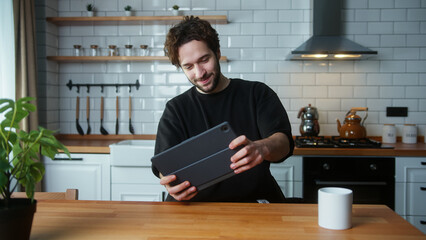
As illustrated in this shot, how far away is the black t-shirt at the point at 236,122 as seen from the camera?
1.74 meters

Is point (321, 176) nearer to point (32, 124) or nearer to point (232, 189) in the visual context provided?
point (232, 189)

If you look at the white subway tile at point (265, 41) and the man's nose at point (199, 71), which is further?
the white subway tile at point (265, 41)

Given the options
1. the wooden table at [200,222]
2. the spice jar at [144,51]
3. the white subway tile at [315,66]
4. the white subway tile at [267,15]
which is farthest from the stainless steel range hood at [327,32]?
the wooden table at [200,222]

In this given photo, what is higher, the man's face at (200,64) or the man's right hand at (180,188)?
the man's face at (200,64)

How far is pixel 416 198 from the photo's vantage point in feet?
9.11

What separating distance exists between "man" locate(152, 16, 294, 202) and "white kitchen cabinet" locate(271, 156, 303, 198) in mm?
1059

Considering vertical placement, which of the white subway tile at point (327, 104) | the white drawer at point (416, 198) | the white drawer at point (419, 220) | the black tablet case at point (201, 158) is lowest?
the white drawer at point (419, 220)

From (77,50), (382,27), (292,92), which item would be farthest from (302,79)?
(77,50)

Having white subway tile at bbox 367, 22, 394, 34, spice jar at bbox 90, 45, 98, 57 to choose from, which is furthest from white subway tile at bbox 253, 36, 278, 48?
spice jar at bbox 90, 45, 98, 57

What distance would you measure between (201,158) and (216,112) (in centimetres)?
59

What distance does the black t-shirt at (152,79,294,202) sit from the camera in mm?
1737

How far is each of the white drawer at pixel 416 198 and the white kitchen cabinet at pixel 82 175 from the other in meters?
2.20

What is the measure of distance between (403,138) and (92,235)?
2.92 m

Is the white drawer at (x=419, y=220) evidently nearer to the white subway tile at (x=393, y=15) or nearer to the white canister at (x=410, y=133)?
the white canister at (x=410, y=133)
